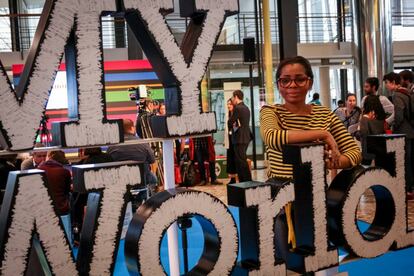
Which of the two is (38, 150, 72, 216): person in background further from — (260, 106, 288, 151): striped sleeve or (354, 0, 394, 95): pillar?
(354, 0, 394, 95): pillar

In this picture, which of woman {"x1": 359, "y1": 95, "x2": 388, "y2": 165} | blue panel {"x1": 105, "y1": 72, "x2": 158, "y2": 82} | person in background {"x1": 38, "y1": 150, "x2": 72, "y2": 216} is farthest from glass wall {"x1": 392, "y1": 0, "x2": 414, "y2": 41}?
person in background {"x1": 38, "y1": 150, "x2": 72, "y2": 216}

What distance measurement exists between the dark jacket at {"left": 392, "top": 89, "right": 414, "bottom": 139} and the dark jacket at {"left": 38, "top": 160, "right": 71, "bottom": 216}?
323cm

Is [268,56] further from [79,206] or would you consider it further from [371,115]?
[79,206]

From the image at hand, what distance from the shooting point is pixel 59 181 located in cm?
434

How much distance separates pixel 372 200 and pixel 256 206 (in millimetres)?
4453

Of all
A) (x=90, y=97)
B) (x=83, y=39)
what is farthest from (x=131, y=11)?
(x=90, y=97)

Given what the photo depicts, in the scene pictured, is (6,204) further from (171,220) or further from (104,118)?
(171,220)

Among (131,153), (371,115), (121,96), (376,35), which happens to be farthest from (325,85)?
(131,153)

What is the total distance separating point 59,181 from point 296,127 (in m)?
2.71

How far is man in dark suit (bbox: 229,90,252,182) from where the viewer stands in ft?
25.1

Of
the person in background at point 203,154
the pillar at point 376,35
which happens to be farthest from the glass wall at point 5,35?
the pillar at point 376,35

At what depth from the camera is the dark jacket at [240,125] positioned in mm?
7754

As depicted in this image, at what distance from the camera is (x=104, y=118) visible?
65.9 inches

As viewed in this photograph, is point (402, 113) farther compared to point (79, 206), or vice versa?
point (402, 113)
